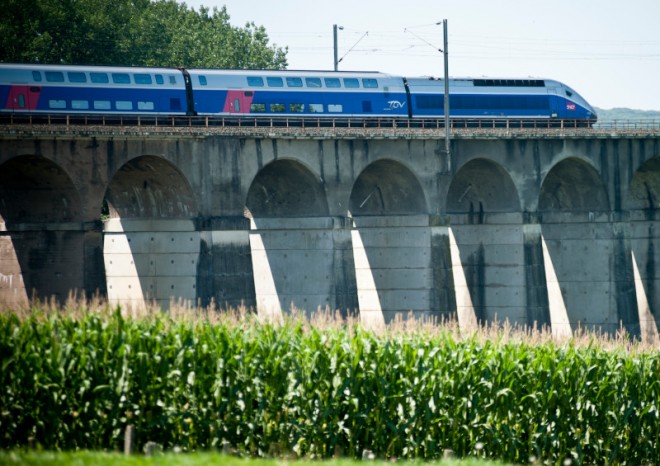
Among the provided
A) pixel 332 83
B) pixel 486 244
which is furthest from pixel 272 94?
pixel 486 244

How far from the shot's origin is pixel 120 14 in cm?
10788

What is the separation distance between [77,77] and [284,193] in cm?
1345

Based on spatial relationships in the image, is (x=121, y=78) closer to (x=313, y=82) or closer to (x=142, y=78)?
(x=142, y=78)

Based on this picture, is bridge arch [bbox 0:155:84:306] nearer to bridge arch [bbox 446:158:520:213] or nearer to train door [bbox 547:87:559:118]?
bridge arch [bbox 446:158:520:213]

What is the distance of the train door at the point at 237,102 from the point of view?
69.9 metres

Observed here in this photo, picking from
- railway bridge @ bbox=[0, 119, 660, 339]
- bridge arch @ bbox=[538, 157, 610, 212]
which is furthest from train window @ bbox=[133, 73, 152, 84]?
bridge arch @ bbox=[538, 157, 610, 212]

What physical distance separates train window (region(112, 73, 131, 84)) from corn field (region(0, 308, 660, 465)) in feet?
92.3

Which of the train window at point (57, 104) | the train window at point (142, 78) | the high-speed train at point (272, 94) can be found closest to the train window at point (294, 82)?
the high-speed train at point (272, 94)

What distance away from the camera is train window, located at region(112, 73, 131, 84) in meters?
66.2

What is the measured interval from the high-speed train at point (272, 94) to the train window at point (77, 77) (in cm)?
5

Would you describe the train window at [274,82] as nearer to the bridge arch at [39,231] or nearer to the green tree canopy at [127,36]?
the bridge arch at [39,231]

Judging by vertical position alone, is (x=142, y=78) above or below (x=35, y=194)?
above

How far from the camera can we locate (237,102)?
70.4 m

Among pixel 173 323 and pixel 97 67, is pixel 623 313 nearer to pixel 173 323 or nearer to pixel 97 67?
pixel 97 67
